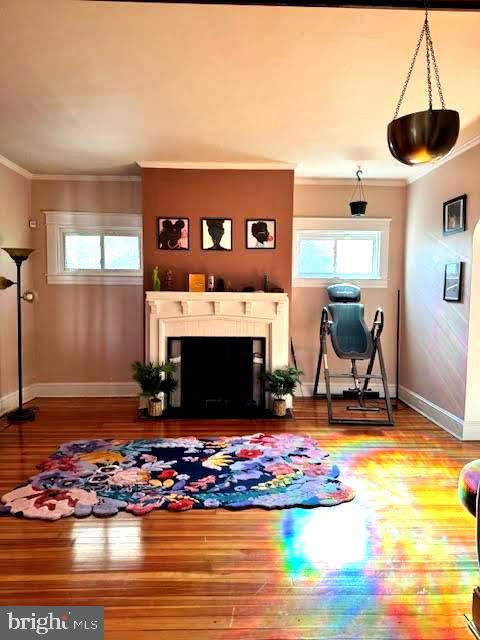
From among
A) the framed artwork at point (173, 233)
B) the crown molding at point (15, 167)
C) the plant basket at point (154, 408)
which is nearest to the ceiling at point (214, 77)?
the crown molding at point (15, 167)

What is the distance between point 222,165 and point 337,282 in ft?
6.59

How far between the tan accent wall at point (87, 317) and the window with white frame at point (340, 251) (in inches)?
81.9

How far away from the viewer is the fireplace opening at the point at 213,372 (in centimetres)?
457

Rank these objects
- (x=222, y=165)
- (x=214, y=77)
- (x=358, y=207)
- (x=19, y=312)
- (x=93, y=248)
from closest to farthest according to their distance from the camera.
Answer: (x=214, y=77)
(x=19, y=312)
(x=222, y=165)
(x=358, y=207)
(x=93, y=248)

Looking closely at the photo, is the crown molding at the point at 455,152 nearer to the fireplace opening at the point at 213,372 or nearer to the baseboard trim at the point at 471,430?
the baseboard trim at the point at 471,430

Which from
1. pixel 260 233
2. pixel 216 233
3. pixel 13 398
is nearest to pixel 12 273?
pixel 13 398

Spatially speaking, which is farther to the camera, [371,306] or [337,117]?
[371,306]

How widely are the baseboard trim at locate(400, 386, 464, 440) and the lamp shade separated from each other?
283 cm

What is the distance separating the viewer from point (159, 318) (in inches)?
176

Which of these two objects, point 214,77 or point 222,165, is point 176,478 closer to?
point 214,77

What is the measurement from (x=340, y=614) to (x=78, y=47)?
3125 millimetres

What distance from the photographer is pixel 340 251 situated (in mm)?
5281

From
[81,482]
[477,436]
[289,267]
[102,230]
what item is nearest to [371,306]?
[289,267]

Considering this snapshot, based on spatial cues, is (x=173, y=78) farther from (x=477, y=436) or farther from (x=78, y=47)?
(x=477, y=436)
